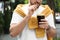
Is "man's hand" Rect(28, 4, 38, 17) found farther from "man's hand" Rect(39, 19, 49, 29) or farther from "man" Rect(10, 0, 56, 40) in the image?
"man's hand" Rect(39, 19, 49, 29)

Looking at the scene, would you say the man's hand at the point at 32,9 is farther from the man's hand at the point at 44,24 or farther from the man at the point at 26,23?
the man's hand at the point at 44,24

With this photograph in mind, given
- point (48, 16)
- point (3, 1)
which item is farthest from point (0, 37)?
point (48, 16)

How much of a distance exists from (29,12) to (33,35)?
264mm

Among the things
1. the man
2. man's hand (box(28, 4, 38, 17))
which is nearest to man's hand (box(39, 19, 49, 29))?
the man

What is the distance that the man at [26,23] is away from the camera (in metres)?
2.69

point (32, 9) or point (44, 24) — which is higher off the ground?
point (32, 9)

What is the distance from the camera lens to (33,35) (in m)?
2.77

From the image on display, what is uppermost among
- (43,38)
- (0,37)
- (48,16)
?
(48,16)

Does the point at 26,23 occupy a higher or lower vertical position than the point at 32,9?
lower

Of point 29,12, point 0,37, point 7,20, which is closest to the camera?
point 29,12

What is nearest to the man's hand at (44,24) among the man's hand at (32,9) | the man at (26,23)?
the man at (26,23)

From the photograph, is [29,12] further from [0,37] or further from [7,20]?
[7,20]

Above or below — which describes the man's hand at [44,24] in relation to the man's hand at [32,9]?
below

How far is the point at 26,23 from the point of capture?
2.73m
